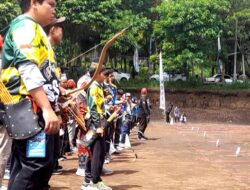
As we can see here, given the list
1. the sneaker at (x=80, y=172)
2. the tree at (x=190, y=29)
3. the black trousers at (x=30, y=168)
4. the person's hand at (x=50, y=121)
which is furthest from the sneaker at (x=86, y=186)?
the tree at (x=190, y=29)

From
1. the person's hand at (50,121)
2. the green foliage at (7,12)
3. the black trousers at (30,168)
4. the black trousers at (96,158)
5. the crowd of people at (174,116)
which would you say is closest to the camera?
the person's hand at (50,121)

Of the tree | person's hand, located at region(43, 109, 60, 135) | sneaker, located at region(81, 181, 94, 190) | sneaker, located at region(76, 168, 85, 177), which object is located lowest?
sneaker, located at region(76, 168, 85, 177)

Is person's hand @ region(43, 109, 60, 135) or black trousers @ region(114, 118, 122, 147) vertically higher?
person's hand @ region(43, 109, 60, 135)

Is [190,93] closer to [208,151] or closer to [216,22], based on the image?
[216,22]

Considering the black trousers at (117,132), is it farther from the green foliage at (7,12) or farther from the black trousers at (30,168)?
the green foliage at (7,12)

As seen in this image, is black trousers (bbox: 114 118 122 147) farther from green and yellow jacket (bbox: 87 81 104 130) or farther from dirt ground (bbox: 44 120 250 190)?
green and yellow jacket (bbox: 87 81 104 130)

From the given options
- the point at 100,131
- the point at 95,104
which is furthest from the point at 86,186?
the point at 95,104

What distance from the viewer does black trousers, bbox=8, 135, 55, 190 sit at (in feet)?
11.1

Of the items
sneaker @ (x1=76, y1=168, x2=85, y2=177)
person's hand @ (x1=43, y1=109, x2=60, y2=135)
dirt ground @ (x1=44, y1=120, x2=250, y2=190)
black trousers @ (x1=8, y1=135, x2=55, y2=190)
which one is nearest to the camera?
person's hand @ (x1=43, y1=109, x2=60, y2=135)

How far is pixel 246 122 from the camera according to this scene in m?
30.2

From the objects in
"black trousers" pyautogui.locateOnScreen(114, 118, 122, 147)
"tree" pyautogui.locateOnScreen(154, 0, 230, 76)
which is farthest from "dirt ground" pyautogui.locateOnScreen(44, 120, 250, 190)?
"tree" pyautogui.locateOnScreen(154, 0, 230, 76)

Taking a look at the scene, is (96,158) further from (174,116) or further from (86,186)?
(174,116)

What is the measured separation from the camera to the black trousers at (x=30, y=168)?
3375 mm

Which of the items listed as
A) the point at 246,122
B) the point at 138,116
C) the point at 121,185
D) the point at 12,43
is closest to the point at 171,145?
the point at 138,116
